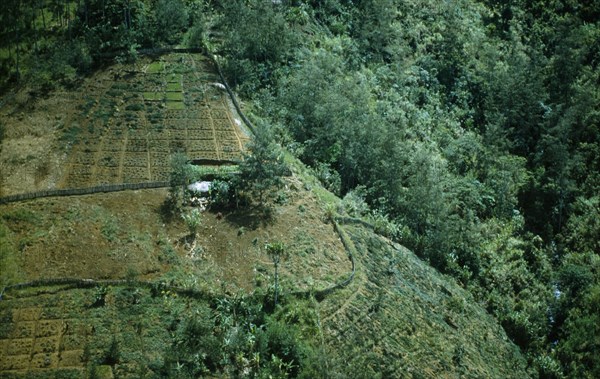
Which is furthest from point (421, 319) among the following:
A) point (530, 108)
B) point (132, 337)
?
point (530, 108)

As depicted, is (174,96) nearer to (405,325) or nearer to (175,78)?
(175,78)

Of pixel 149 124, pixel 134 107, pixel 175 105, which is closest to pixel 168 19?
pixel 175 105

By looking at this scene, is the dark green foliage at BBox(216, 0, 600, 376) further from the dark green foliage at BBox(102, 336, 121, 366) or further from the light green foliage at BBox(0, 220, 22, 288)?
the dark green foliage at BBox(102, 336, 121, 366)

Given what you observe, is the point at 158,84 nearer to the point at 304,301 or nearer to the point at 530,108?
the point at 304,301

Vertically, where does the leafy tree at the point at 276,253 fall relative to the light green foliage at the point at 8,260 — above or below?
above

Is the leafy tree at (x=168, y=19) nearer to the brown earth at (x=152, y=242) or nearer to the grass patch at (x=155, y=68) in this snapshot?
the grass patch at (x=155, y=68)

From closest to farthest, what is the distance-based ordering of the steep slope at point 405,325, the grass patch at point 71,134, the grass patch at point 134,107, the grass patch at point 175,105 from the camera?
the steep slope at point 405,325, the grass patch at point 71,134, the grass patch at point 134,107, the grass patch at point 175,105

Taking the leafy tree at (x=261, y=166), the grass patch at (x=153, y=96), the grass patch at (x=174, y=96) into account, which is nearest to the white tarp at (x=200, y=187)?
the leafy tree at (x=261, y=166)

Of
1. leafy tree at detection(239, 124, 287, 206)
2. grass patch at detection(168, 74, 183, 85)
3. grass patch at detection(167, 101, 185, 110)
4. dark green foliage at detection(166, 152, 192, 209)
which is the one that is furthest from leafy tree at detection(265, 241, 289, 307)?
grass patch at detection(168, 74, 183, 85)
